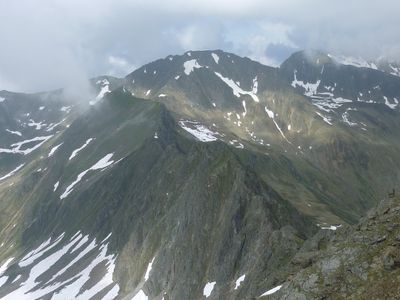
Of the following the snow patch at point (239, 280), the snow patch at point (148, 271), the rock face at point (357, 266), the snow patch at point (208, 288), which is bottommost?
the snow patch at point (208, 288)

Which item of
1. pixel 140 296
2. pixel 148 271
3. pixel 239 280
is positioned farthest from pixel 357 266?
pixel 148 271

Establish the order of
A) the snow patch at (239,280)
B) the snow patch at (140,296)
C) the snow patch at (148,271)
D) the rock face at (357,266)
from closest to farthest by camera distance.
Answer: the rock face at (357,266) < the snow patch at (239,280) < the snow patch at (140,296) < the snow patch at (148,271)

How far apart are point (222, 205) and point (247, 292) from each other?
35023 mm

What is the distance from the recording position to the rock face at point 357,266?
3416 cm

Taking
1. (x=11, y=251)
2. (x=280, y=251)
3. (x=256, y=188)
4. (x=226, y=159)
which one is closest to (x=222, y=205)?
(x=256, y=188)

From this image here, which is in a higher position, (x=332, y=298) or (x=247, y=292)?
(x=332, y=298)

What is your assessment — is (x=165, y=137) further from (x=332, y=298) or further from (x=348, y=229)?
(x=332, y=298)

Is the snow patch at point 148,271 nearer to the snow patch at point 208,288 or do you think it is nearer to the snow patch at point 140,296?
the snow patch at point 140,296

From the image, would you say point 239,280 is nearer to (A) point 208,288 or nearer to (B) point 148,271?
(A) point 208,288

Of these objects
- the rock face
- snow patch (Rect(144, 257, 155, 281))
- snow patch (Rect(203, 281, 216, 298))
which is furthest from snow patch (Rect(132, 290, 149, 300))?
the rock face

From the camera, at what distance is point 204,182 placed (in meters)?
103

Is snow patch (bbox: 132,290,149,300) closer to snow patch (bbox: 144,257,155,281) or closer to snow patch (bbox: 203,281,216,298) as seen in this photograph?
snow patch (bbox: 144,257,155,281)

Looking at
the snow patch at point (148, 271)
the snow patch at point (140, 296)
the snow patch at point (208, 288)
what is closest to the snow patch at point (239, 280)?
the snow patch at point (208, 288)

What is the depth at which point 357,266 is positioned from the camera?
36.1 meters
